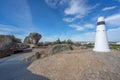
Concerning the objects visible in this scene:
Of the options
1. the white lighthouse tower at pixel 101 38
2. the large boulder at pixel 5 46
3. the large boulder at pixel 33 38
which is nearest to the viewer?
the white lighthouse tower at pixel 101 38

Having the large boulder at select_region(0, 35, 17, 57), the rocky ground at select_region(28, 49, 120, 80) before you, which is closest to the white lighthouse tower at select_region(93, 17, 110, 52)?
the rocky ground at select_region(28, 49, 120, 80)

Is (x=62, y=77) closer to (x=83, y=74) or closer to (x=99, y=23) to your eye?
(x=83, y=74)

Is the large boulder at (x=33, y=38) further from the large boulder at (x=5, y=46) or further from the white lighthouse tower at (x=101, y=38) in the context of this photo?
the white lighthouse tower at (x=101, y=38)

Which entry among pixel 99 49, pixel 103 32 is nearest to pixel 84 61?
pixel 99 49

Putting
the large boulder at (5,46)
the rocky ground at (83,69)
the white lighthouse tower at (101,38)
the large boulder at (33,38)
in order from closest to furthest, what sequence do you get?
the rocky ground at (83,69)
the white lighthouse tower at (101,38)
the large boulder at (5,46)
the large boulder at (33,38)

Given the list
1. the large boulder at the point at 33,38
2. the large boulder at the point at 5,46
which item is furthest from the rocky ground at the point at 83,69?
the large boulder at the point at 33,38

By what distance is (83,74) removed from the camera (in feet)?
19.1

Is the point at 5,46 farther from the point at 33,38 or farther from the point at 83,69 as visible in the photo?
the point at 83,69

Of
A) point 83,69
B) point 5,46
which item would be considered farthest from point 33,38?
point 83,69

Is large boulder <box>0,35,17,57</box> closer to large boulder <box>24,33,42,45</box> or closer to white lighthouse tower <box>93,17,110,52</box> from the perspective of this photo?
large boulder <box>24,33,42,45</box>

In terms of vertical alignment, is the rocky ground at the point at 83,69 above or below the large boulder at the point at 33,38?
below

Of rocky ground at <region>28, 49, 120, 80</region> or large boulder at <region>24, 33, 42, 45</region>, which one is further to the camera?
large boulder at <region>24, 33, 42, 45</region>

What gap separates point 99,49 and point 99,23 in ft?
7.02

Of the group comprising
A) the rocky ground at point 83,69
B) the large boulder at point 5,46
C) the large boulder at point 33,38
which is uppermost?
the large boulder at point 33,38
